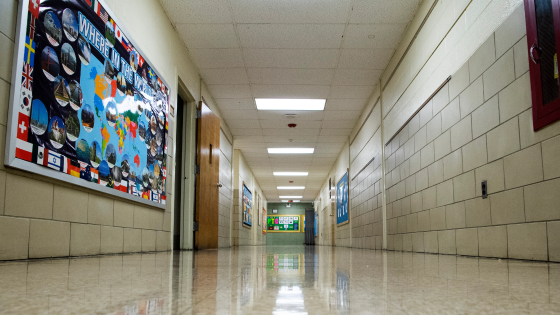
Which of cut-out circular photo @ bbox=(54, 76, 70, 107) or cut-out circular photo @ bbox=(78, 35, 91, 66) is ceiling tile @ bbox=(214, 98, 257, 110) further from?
cut-out circular photo @ bbox=(54, 76, 70, 107)

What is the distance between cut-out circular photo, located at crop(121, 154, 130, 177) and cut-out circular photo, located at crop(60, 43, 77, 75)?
0.95 meters

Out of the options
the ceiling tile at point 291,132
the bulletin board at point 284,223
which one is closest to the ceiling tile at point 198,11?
the ceiling tile at point 291,132

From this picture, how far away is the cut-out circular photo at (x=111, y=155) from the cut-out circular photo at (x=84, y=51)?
2.11 ft

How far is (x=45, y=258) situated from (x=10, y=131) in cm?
76

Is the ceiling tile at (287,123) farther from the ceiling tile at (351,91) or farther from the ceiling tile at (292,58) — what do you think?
the ceiling tile at (292,58)

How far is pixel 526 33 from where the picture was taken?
2463 millimetres

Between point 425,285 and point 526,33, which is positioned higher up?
point 526,33


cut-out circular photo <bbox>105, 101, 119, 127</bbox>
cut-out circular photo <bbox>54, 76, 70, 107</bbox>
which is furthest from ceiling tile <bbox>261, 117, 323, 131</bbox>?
cut-out circular photo <bbox>54, 76, 70, 107</bbox>

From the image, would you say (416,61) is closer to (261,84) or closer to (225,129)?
(261,84)

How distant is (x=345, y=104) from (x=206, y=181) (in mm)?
3004

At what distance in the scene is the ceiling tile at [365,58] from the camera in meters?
5.50

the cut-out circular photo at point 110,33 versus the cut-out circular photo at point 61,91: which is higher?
the cut-out circular photo at point 110,33

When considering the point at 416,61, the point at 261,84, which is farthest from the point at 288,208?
the point at 416,61

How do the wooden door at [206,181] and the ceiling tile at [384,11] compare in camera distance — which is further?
the wooden door at [206,181]
